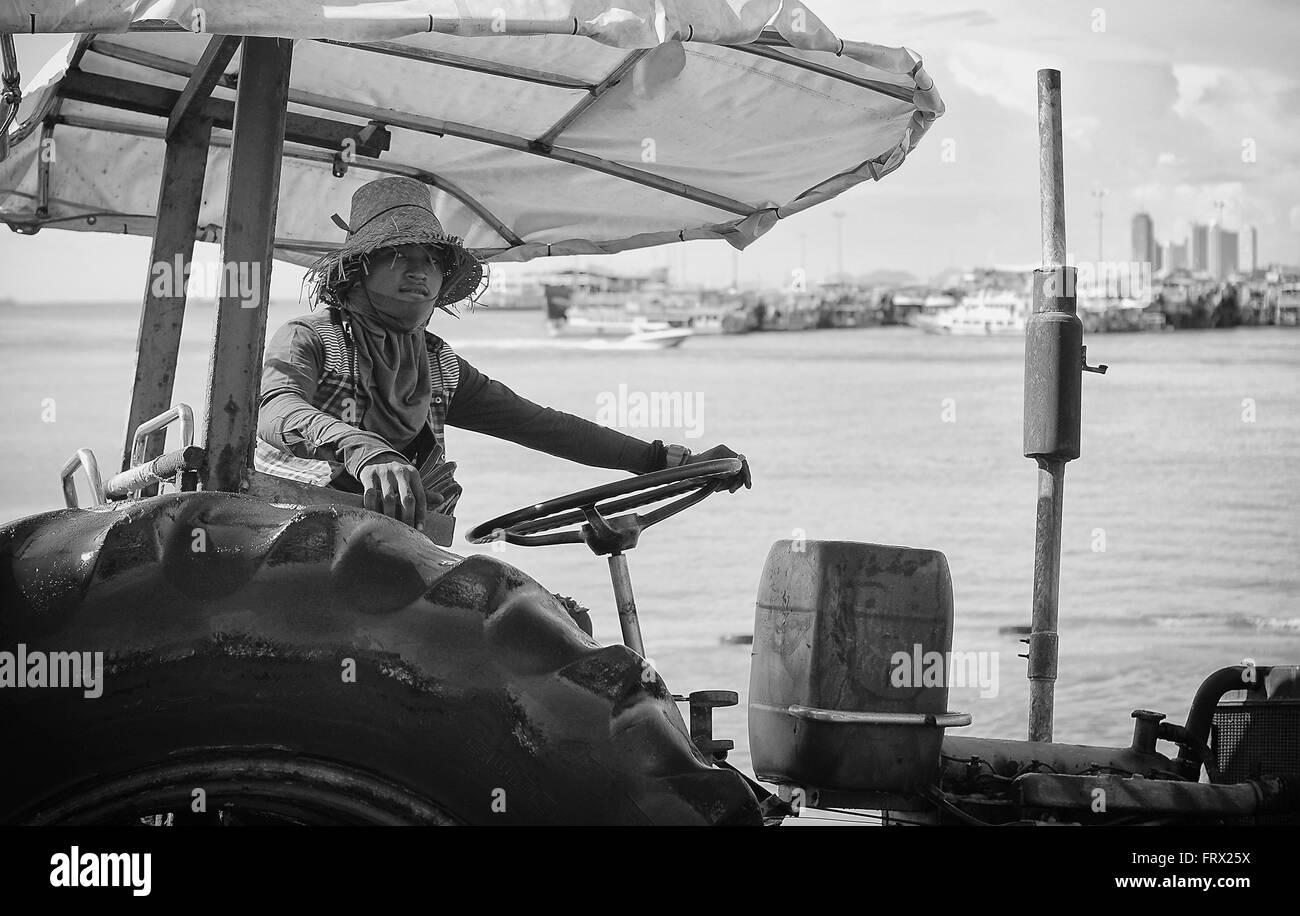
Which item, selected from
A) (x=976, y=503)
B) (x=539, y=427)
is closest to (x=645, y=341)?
(x=976, y=503)

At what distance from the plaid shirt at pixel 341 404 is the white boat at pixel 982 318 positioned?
45701 millimetres

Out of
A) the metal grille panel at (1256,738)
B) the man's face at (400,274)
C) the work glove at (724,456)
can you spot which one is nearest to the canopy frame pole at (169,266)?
the man's face at (400,274)

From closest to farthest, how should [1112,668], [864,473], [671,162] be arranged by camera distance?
[671,162], [1112,668], [864,473]

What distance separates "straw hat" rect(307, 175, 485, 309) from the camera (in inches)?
139

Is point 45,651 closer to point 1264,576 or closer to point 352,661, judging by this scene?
point 352,661

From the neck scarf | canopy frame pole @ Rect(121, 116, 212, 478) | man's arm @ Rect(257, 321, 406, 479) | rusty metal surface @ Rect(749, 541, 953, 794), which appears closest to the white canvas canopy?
canopy frame pole @ Rect(121, 116, 212, 478)

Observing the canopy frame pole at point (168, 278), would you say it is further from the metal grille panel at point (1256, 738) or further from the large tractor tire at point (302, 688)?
the metal grille panel at point (1256, 738)

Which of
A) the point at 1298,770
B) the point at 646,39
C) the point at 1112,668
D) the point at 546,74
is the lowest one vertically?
the point at 1112,668

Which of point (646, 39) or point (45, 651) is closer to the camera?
point (45, 651)

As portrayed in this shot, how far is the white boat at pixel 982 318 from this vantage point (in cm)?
5038

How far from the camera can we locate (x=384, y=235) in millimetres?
3521

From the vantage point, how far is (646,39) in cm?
219
